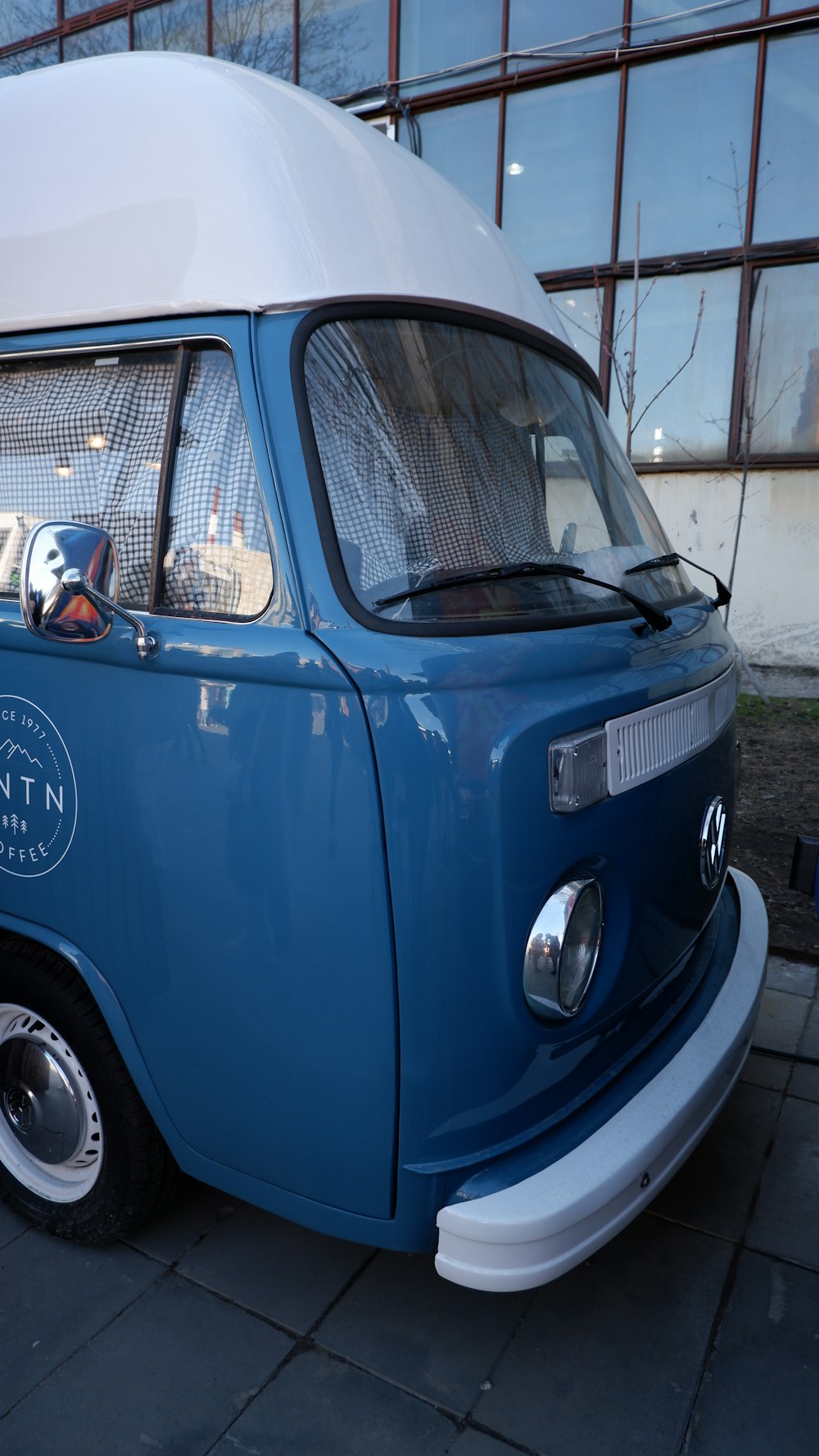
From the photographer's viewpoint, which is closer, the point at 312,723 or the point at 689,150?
the point at 312,723

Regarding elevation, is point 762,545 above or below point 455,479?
below

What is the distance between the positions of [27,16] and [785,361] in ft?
32.0

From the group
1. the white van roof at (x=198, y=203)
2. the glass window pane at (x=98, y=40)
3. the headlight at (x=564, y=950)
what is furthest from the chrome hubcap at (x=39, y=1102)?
the glass window pane at (x=98, y=40)

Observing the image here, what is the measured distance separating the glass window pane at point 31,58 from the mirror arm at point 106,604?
41.5 feet

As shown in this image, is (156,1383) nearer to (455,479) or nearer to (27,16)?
(455,479)

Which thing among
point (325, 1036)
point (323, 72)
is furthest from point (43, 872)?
point (323, 72)

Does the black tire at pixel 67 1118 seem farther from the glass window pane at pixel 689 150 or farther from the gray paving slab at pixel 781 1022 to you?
the glass window pane at pixel 689 150

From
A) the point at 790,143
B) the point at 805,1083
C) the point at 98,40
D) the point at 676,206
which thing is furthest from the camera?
the point at 98,40

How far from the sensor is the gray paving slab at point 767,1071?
3277mm

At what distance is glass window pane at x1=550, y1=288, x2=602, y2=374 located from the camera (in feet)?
30.7

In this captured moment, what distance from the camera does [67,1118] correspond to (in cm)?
240

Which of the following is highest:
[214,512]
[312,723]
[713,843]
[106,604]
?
[214,512]

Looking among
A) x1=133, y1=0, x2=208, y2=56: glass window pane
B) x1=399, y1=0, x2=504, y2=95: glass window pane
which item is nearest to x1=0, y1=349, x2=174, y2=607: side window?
x1=399, y1=0, x2=504, y2=95: glass window pane

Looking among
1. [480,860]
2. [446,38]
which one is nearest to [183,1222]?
[480,860]
